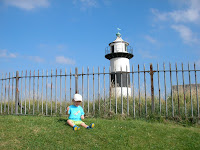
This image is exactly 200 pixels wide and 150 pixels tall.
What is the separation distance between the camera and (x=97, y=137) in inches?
206

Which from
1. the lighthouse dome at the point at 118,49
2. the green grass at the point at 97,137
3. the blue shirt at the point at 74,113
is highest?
the lighthouse dome at the point at 118,49

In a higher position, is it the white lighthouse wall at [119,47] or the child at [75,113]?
the white lighthouse wall at [119,47]

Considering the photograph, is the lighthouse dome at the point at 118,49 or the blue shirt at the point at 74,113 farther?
the lighthouse dome at the point at 118,49

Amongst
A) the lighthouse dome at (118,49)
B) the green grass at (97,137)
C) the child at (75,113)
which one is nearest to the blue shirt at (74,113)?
the child at (75,113)

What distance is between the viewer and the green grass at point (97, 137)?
4836mm

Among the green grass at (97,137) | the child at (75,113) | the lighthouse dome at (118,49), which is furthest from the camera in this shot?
the lighthouse dome at (118,49)

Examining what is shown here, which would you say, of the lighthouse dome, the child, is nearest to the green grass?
the child

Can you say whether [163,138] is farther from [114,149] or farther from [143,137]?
[114,149]

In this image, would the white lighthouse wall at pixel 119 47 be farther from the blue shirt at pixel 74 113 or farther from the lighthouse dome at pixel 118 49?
the blue shirt at pixel 74 113

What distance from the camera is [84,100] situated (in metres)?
9.48

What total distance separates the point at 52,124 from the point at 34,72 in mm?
4479

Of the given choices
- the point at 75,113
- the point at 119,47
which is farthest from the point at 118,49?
the point at 75,113

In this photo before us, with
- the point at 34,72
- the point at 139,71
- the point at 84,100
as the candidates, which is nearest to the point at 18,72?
the point at 34,72

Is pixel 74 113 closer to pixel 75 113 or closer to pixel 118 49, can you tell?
pixel 75 113
